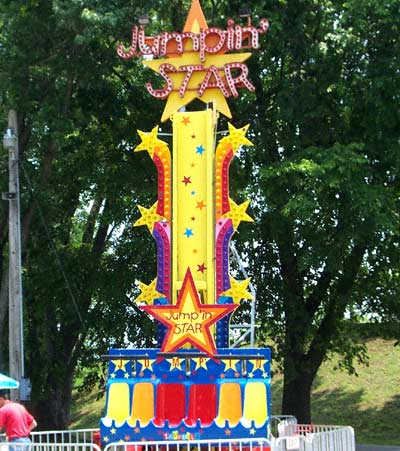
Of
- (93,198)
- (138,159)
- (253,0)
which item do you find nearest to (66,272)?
(93,198)

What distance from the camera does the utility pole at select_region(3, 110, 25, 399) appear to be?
61.0ft

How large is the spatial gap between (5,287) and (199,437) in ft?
33.6

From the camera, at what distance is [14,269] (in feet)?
63.2

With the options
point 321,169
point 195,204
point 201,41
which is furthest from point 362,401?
point 201,41

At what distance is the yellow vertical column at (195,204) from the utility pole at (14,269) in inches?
208

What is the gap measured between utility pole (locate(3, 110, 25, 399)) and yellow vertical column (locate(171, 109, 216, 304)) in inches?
208

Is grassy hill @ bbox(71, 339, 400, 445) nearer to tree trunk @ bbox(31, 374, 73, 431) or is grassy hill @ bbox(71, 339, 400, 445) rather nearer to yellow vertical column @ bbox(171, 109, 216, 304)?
tree trunk @ bbox(31, 374, 73, 431)

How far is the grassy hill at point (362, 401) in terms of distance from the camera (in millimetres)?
29281

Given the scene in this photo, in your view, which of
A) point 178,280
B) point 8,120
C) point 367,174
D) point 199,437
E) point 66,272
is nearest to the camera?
point 199,437

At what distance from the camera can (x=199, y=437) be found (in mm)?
13586

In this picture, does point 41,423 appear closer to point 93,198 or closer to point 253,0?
point 93,198

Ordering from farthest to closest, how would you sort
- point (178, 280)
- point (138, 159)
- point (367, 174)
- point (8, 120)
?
1. point (138, 159)
2. point (8, 120)
3. point (367, 174)
4. point (178, 280)

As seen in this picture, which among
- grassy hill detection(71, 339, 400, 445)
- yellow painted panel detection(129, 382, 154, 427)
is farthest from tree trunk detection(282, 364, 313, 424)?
yellow painted panel detection(129, 382, 154, 427)

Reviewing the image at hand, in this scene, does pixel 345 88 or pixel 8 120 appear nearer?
pixel 345 88
